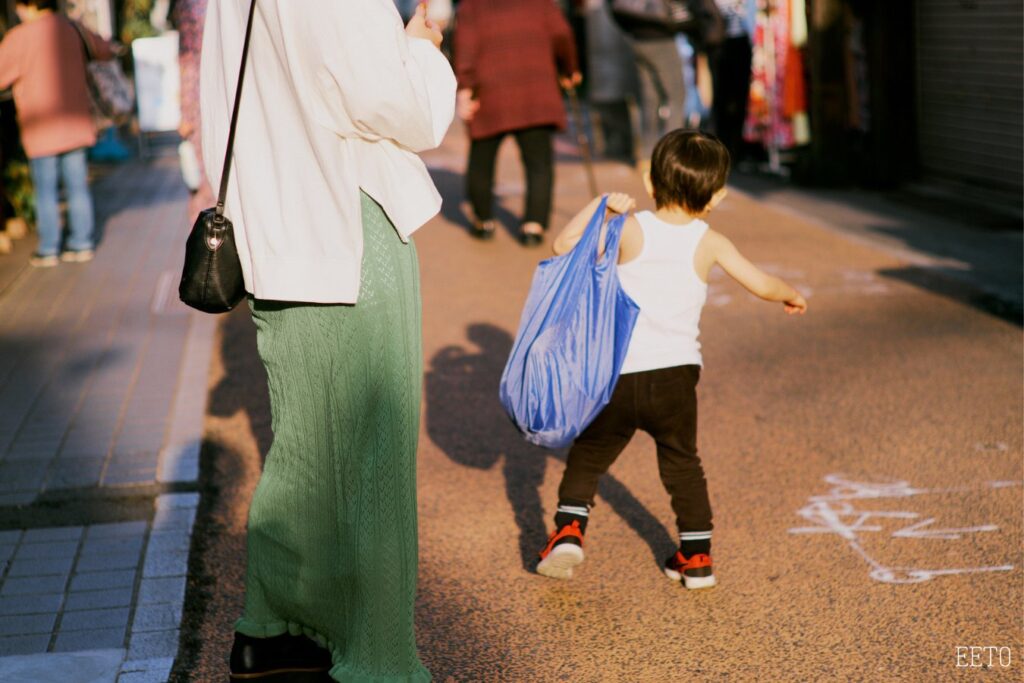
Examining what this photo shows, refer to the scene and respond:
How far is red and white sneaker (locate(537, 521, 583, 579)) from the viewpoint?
4.12 m

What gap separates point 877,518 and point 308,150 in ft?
8.39

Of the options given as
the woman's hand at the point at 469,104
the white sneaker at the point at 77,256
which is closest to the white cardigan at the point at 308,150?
the woman's hand at the point at 469,104

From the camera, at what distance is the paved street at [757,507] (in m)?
3.74

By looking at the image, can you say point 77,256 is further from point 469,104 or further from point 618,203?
point 618,203

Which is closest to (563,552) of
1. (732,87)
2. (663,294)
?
(663,294)

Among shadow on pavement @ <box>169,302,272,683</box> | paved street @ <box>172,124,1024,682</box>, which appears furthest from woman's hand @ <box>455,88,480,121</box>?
shadow on pavement @ <box>169,302,272,683</box>

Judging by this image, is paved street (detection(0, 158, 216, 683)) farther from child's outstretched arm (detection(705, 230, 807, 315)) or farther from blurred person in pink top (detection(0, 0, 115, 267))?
child's outstretched arm (detection(705, 230, 807, 315))

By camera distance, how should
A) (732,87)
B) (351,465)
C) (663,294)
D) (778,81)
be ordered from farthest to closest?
(732,87)
(778,81)
(663,294)
(351,465)

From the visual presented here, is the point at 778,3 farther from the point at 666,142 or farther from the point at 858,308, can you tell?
the point at 666,142

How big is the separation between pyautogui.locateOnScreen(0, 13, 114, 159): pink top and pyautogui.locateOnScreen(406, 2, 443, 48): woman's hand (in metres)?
6.99

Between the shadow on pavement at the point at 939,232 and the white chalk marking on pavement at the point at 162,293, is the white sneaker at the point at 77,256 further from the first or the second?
the shadow on pavement at the point at 939,232

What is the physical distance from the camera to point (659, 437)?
13.4ft

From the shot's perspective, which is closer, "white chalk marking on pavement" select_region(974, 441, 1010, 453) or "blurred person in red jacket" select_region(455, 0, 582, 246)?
"white chalk marking on pavement" select_region(974, 441, 1010, 453)

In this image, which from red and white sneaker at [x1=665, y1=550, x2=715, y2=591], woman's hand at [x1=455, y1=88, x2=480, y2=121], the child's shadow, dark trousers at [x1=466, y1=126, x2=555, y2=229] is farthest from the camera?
dark trousers at [x1=466, y1=126, x2=555, y2=229]
